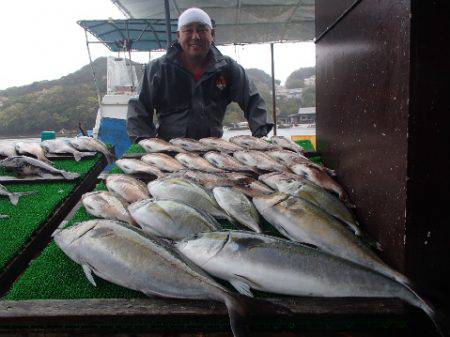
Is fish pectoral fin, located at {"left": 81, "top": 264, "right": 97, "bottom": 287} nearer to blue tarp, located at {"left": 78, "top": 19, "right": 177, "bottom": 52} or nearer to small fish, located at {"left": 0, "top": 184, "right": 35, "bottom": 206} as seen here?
small fish, located at {"left": 0, "top": 184, "right": 35, "bottom": 206}

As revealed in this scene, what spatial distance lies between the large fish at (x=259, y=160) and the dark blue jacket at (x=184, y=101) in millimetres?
2170

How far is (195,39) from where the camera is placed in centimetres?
512

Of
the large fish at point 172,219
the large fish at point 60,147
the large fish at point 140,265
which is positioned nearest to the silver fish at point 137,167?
the large fish at point 60,147

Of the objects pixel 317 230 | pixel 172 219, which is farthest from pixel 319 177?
pixel 172 219

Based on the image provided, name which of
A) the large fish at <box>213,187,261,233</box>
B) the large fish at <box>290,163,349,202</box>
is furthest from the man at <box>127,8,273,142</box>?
the large fish at <box>213,187,261,233</box>

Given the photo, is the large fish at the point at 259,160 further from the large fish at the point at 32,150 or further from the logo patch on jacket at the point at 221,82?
the logo patch on jacket at the point at 221,82

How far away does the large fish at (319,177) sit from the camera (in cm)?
233

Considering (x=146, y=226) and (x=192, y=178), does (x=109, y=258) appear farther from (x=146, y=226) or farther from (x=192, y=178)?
(x=192, y=178)

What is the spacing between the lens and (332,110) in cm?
274

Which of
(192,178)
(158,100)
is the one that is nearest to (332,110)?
(192,178)

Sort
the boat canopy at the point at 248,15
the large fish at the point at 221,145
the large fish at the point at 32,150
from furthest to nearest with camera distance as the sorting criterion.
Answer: the boat canopy at the point at 248,15 → the large fish at the point at 221,145 → the large fish at the point at 32,150

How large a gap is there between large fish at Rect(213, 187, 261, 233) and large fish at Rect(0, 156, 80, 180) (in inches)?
59.3

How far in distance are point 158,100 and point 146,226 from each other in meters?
3.82

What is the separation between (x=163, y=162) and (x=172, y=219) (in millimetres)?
1336
